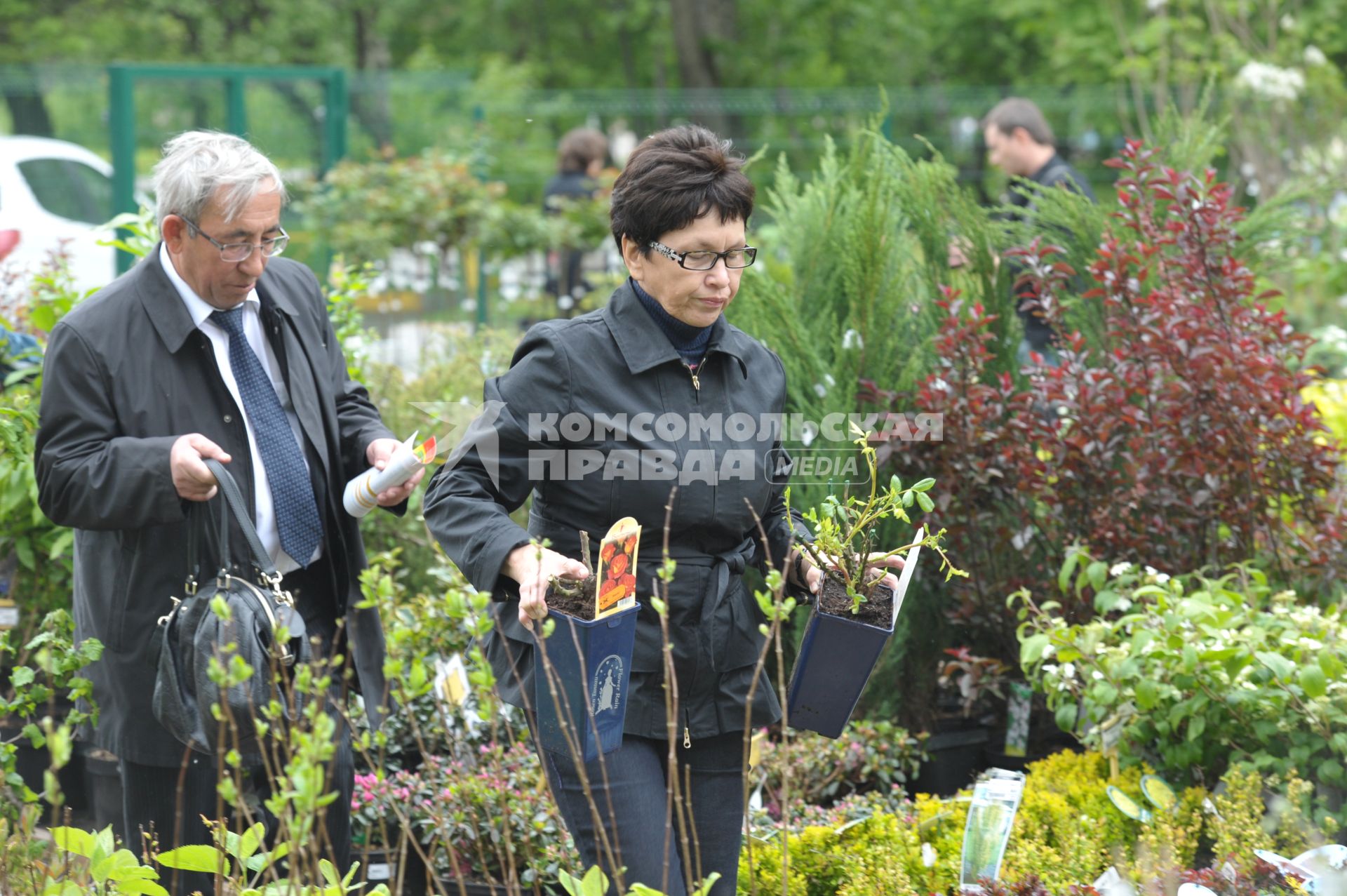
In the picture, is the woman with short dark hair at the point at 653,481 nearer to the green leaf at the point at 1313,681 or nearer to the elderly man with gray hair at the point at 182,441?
the elderly man with gray hair at the point at 182,441

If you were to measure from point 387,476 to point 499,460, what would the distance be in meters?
0.31

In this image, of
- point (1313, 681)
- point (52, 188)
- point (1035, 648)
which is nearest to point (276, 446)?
point (1035, 648)

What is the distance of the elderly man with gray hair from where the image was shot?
2477 millimetres

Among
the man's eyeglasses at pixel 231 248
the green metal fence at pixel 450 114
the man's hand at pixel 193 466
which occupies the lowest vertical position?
the man's hand at pixel 193 466

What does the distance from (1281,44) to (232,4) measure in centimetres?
1717

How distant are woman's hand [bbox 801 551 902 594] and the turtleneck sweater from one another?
1.37 feet

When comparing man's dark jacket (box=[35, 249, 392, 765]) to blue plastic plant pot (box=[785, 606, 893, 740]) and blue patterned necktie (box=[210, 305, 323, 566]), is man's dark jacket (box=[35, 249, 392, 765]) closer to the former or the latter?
blue patterned necktie (box=[210, 305, 323, 566])

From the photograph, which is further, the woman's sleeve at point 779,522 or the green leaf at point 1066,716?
the green leaf at point 1066,716

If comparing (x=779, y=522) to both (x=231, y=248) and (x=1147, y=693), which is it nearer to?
(x=1147, y=693)

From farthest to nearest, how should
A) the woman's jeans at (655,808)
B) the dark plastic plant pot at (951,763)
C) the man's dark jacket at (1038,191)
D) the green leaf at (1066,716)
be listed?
the man's dark jacket at (1038,191) < the dark plastic plant pot at (951,763) < the green leaf at (1066,716) < the woman's jeans at (655,808)

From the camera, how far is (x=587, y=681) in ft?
6.84

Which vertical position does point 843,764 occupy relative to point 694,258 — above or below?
below

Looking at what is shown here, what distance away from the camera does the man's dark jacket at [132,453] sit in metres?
2.44

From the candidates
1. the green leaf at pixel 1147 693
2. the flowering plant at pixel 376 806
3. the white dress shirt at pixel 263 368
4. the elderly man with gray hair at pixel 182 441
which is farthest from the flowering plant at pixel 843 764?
the white dress shirt at pixel 263 368
